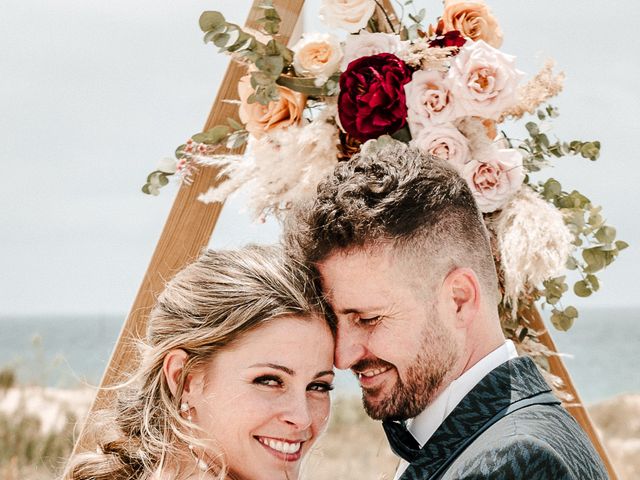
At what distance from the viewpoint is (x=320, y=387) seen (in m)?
2.89

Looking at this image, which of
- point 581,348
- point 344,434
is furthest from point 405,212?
point 581,348

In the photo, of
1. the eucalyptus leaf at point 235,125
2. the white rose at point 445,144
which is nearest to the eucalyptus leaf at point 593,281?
the white rose at point 445,144

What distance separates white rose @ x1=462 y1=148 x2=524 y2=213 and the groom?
0.37 meters

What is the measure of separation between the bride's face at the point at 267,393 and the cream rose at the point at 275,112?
2.60ft

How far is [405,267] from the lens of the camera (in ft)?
8.21

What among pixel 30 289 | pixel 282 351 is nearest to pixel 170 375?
pixel 282 351

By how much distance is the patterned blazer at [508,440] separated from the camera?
6.77 ft

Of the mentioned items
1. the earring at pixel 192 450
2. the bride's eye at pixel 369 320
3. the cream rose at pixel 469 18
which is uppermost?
the cream rose at pixel 469 18

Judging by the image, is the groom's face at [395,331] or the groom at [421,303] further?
the groom's face at [395,331]

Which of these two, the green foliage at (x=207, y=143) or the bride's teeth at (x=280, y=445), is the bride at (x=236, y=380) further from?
the green foliage at (x=207, y=143)

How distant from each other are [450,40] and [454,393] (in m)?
1.25

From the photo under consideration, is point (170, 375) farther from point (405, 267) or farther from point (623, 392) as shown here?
point (623, 392)

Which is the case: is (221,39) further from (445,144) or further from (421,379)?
(421,379)

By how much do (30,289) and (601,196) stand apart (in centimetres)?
3253
